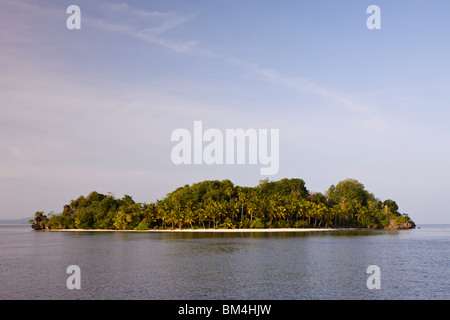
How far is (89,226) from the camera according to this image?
176m

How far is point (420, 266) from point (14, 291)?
48492mm

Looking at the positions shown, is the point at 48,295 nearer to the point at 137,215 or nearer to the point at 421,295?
the point at 421,295

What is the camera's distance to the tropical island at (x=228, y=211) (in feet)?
495

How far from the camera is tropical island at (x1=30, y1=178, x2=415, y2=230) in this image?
5940 inches
